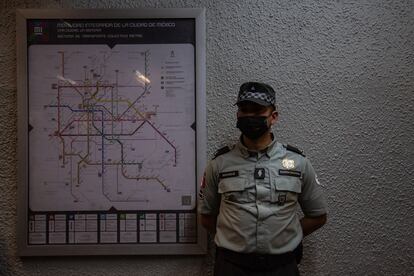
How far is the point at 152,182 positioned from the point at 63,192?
0.46 metres

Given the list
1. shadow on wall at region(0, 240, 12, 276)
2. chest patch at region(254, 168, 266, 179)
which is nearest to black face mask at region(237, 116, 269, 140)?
chest patch at region(254, 168, 266, 179)

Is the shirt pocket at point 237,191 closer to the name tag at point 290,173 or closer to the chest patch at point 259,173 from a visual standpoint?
the chest patch at point 259,173

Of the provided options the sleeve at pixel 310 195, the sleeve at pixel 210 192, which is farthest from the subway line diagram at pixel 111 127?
the sleeve at pixel 310 195

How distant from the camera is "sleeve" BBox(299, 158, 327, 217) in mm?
1579

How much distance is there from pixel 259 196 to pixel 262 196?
0.04 feet

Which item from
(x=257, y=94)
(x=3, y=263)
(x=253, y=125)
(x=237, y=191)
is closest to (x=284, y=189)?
(x=237, y=191)

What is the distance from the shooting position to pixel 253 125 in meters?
1.48

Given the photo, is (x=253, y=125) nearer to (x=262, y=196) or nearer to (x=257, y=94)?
(x=257, y=94)

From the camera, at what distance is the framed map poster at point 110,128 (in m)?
1.78

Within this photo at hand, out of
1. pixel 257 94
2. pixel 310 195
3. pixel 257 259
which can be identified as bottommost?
pixel 257 259

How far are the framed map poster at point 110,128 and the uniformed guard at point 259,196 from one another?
0.27 meters

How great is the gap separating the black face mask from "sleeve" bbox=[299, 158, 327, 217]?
0.28 metres

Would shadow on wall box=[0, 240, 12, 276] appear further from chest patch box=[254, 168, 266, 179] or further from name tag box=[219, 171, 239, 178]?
chest patch box=[254, 168, 266, 179]

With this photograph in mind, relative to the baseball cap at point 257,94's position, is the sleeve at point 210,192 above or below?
below
